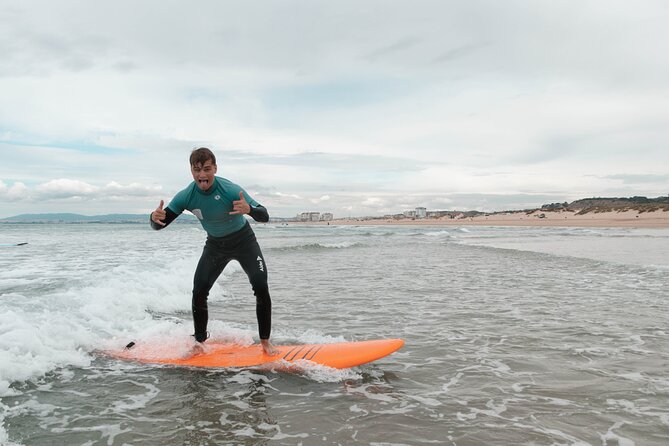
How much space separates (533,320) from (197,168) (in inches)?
214

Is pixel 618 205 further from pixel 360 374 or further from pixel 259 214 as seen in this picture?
pixel 259 214

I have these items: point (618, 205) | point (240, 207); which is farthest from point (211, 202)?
point (618, 205)

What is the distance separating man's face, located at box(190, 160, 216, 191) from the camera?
4.84m

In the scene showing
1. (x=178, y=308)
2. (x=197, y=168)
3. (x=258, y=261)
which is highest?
(x=197, y=168)

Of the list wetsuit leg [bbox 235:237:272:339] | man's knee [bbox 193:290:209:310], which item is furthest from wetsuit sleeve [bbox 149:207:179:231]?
man's knee [bbox 193:290:209:310]

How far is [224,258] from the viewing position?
5.42 m

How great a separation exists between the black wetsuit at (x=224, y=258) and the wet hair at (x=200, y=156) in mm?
328

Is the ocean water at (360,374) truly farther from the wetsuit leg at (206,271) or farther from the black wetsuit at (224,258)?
the wetsuit leg at (206,271)

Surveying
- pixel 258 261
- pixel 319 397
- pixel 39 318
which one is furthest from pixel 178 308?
pixel 319 397

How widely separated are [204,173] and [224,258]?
1.12 metres

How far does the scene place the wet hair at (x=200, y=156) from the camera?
4848mm

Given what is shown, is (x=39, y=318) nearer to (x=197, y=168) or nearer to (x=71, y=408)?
(x=71, y=408)

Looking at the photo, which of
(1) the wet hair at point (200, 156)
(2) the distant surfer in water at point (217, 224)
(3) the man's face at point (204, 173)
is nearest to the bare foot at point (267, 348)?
(2) the distant surfer in water at point (217, 224)

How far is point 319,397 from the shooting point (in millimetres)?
4266
